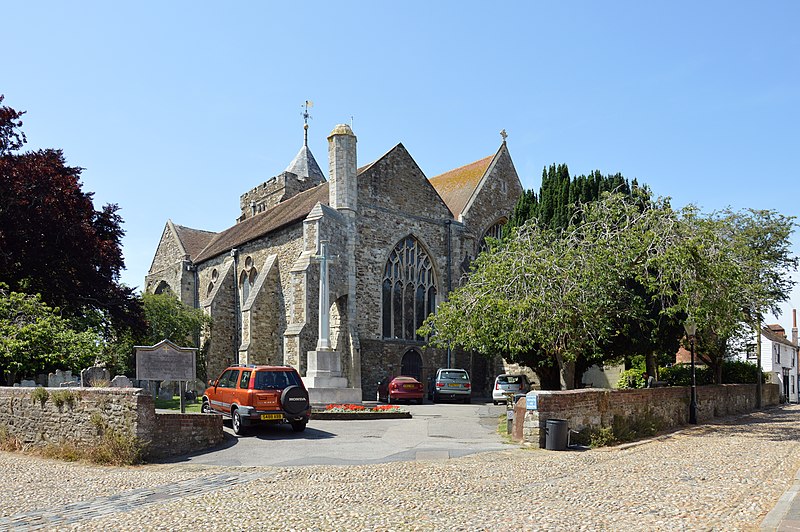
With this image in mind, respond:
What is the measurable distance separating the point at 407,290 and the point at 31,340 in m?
17.8

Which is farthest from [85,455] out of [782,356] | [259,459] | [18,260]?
[782,356]

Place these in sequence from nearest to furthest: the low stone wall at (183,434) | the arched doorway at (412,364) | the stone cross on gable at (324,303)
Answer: the low stone wall at (183,434) → the stone cross on gable at (324,303) → the arched doorway at (412,364)

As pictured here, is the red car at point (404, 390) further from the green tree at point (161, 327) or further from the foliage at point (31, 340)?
the green tree at point (161, 327)

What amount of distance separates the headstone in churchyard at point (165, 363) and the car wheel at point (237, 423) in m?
1.21

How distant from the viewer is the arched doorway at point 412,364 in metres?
31.7

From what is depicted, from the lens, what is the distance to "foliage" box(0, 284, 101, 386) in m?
18.0

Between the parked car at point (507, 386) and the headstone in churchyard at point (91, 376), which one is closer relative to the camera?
the headstone in churchyard at point (91, 376)

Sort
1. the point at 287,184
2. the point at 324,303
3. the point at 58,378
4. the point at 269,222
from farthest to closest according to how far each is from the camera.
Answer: the point at 287,184
the point at 269,222
the point at 324,303
the point at 58,378

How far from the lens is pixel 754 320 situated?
23.3m

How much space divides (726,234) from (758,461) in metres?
15.7

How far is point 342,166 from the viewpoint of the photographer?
97.8ft

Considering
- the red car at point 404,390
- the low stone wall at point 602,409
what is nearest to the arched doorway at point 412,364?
the red car at point 404,390

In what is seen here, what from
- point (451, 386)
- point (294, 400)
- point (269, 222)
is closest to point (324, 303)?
point (451, 386)

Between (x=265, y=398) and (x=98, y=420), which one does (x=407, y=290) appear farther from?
(x=98, y=420)
